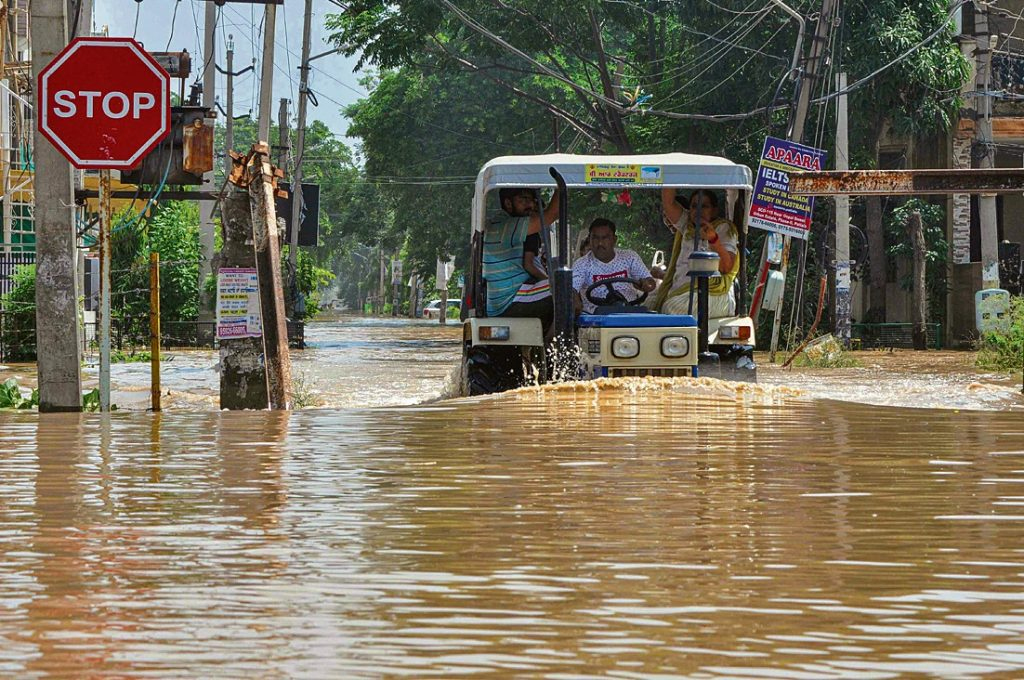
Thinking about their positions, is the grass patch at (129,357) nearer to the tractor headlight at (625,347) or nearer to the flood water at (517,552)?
the tractor headlight at (625,347)

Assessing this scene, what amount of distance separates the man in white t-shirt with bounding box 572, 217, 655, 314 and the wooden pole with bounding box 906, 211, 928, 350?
19.4 m

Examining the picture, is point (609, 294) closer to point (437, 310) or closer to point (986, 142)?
point (986, 142)

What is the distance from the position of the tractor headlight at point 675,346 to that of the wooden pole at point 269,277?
142 inches

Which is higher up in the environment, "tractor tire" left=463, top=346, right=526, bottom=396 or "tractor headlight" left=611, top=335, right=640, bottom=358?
"tractor headlight" left=611, top=335, right=640, bottom=358

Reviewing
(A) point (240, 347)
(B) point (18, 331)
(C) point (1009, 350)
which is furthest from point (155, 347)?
(C) point (1009, 350)

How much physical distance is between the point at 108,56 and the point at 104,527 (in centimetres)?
811


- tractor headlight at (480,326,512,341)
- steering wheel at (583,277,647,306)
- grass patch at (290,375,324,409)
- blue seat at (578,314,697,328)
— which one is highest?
steering wheel at (583,277,647,306)

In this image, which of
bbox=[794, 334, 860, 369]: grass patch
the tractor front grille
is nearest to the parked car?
bbox=[794, 334, 860, 369]: grass patch

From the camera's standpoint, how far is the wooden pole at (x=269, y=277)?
594 inches

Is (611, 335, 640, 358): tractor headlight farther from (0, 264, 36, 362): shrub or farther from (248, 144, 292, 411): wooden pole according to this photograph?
(0, 264, 36, 362): shrub

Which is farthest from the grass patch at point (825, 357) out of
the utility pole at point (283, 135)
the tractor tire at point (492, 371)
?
the utility pole at point (283, 135)

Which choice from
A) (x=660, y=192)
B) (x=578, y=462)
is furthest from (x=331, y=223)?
(x=578, y=462)

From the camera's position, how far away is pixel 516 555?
19.3ft

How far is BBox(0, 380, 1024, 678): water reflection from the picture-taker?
436cm
